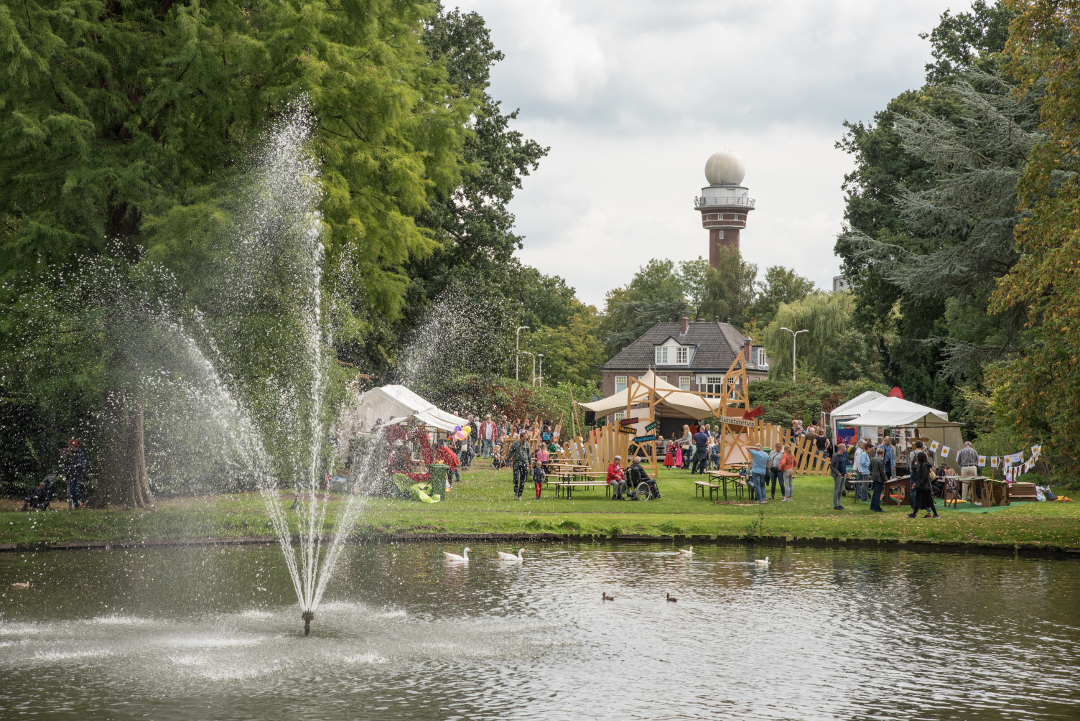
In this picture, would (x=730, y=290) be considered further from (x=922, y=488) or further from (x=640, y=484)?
(x=922, y=488)

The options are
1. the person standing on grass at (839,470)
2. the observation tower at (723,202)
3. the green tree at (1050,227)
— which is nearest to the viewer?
the green tree at (1050,227)

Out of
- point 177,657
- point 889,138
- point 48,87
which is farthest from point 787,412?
point 177,657

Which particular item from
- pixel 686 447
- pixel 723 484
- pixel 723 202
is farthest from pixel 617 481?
pixel 723 202

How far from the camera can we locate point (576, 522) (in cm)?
A: 2189

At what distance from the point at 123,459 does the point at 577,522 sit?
Answer: 33.7 feet

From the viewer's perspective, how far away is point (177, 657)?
11.4m

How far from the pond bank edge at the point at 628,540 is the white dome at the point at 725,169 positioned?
362 feet

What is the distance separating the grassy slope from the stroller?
698 mm

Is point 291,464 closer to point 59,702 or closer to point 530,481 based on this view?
point 530,481

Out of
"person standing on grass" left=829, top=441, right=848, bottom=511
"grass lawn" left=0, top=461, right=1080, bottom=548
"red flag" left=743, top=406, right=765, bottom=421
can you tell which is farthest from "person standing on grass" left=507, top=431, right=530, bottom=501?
"person standing on grass" left=829, top=441, right=848, bottom=511

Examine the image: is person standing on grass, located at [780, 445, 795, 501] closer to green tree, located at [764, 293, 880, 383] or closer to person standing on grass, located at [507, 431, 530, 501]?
person standing on grass, located at [507, 431, 530, 501]

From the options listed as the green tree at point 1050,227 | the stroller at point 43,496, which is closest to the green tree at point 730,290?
the green tree at point 1050,227

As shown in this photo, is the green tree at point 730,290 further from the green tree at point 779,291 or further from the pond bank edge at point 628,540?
the pond bank edge at point 628,540

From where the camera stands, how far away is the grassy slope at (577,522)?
67.3ft
